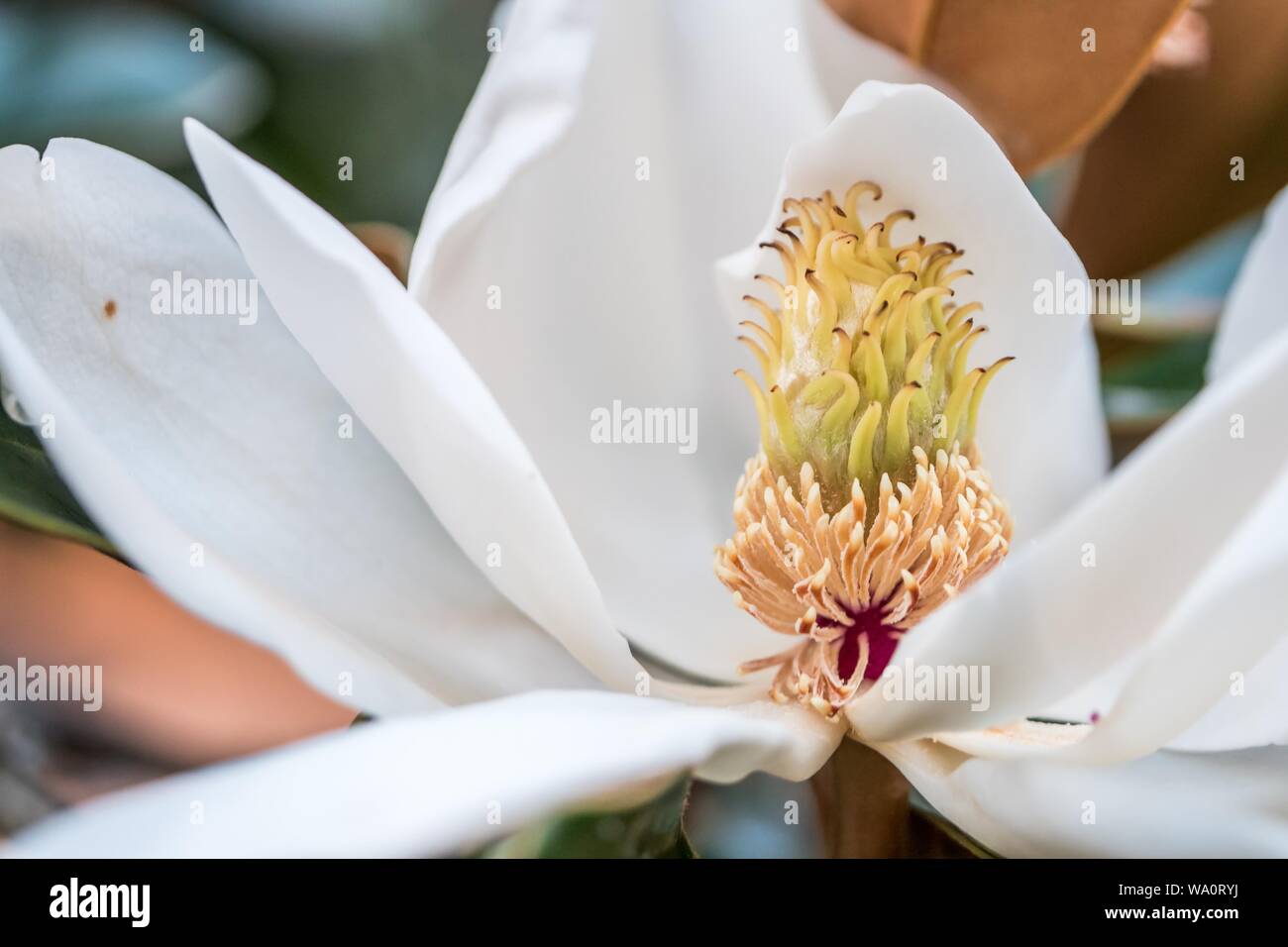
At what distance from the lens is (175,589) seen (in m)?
0.34

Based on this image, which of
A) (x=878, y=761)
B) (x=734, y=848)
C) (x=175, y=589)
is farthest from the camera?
(x=734, y=848)

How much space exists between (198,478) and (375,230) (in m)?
0.20

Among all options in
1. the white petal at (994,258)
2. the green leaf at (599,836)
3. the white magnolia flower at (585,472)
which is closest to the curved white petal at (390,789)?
the white magnolia flower at (585,472)

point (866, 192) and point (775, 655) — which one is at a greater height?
point (866, 192)

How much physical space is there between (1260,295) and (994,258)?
12 cm

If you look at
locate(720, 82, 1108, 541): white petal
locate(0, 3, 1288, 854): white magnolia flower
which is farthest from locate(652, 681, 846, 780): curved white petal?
locate(720, 82, 1108, 541): white petal

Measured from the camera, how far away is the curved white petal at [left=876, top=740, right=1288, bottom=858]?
0.39m

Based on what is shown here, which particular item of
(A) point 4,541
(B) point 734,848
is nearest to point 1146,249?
(B) point 734,848

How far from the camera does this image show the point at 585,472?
0.53 m

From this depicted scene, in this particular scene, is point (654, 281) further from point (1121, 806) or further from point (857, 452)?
point (1121, 806)

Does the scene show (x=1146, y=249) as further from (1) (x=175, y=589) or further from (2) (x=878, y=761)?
(1) (x=175, y=589)

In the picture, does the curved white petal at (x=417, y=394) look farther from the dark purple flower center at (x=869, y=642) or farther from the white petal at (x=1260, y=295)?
the white petal at (x=1260, y=295)

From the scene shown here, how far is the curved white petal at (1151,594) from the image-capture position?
319 mm
